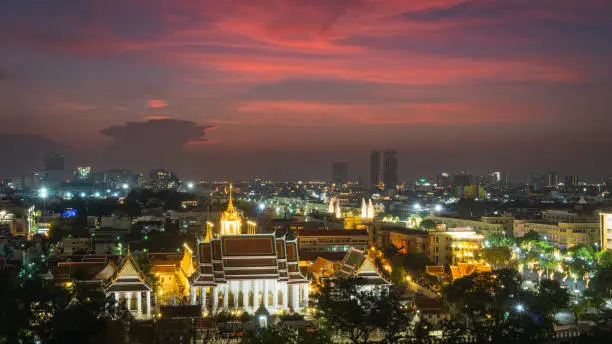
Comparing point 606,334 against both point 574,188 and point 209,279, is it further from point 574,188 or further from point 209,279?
point 574,188

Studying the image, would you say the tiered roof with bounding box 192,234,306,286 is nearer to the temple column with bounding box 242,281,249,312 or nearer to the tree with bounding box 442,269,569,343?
the temple column with bounding box 242,281,249,312

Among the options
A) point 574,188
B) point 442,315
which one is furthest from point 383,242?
point 574,188

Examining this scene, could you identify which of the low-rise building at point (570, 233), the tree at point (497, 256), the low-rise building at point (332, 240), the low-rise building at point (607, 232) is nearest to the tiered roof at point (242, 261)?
the tree at point (497, 256)

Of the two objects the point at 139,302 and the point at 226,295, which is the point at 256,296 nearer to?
the point at 226,295

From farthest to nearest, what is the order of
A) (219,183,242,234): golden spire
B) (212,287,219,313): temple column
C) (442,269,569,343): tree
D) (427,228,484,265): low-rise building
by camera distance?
(427,228,484,265): low-rise building
(219,183,242,234): golden spire
(212,287,219,313): temple column
(442,269,569,343): tree

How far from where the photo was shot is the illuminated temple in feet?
104

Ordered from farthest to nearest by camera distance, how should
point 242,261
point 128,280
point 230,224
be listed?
point 230,224, point 242,261, point 128,280

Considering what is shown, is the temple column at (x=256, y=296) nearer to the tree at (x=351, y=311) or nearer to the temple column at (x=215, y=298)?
the temple column at (x=215, y=298)

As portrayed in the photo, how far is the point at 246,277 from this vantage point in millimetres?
31875

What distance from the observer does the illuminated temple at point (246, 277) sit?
3170cm

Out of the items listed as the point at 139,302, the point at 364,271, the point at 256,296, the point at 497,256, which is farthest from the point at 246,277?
the point at 497,256

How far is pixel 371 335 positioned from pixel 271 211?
71.6m

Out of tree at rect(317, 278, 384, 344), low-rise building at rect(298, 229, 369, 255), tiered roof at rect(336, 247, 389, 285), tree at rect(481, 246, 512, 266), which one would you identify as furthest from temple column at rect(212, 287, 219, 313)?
low-rise building at rect(298, 229, 369, 255)

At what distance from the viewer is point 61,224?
68.6 m
